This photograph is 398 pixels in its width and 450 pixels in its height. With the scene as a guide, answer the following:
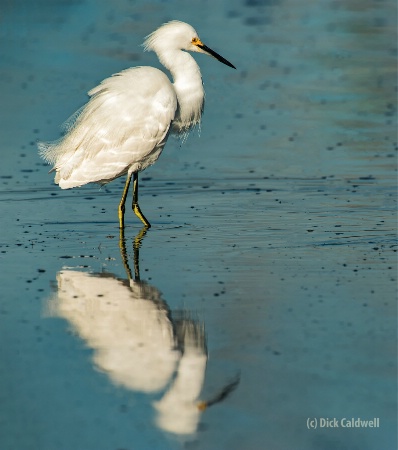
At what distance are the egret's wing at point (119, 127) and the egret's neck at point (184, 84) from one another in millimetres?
317

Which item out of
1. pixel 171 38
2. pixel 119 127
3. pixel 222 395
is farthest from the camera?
pixel 171 38

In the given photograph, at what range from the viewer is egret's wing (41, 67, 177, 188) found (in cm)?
920

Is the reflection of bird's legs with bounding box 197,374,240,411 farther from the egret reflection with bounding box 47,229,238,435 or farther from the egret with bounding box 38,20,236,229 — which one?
the egret with bounding box 38,20,236,229

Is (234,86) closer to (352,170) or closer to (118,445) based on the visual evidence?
(352,170)

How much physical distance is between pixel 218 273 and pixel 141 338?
4.65 feet

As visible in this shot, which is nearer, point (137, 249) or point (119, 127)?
point (137, 249)

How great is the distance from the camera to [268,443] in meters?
4.90

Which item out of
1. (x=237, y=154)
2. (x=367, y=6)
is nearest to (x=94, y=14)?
(x=367, y=6)

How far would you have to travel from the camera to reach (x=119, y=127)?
30.3 ft

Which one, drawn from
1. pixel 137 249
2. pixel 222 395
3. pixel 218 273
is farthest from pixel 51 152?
pixel 222 395

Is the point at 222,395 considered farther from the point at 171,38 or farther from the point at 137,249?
the point at 171,38

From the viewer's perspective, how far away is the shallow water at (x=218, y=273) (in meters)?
5.25

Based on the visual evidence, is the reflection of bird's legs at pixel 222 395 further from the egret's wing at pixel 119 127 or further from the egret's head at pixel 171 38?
the egret's head at pixel 171 38

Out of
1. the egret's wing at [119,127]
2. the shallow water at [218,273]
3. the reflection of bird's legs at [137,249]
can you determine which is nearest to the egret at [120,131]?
the egret's wing at [119,127]
